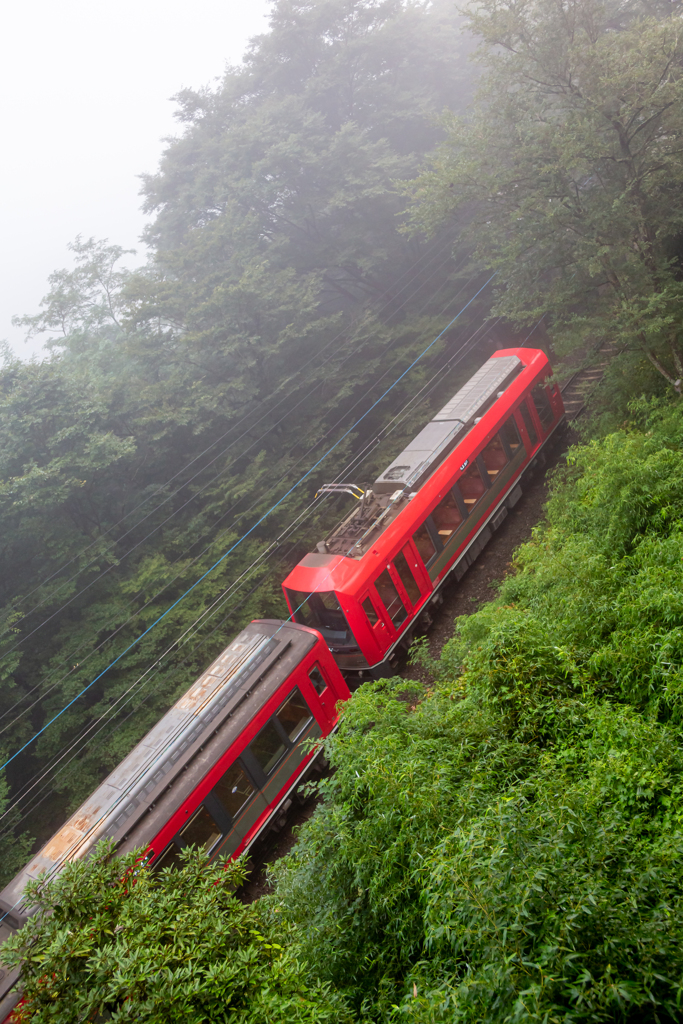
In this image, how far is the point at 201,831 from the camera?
27.9ft

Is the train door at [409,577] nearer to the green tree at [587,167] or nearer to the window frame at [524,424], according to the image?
the window frame at [524,424]

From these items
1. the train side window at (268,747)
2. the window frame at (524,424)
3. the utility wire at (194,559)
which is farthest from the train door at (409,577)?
the utility wire at (194,559)

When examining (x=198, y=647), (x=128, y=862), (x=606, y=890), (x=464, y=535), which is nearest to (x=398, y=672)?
(x=464, y=535)

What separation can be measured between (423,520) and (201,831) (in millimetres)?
6702

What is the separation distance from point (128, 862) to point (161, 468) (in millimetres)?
16207

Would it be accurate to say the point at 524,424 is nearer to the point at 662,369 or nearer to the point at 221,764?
the point at 662,369

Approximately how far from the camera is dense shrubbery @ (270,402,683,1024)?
286 centimetres

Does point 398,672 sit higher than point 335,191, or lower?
lower

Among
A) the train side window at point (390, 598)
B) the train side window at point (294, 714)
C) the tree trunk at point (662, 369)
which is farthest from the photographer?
the tree trunk at point (662, 369)

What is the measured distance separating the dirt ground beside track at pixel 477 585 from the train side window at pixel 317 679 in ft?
6.42

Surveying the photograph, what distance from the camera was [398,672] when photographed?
12.1 m

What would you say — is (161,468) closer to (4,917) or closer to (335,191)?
(335,191)

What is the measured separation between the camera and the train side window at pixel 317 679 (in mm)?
10094

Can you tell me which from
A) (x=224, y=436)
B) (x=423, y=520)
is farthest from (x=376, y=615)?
(x=224, y=436)
